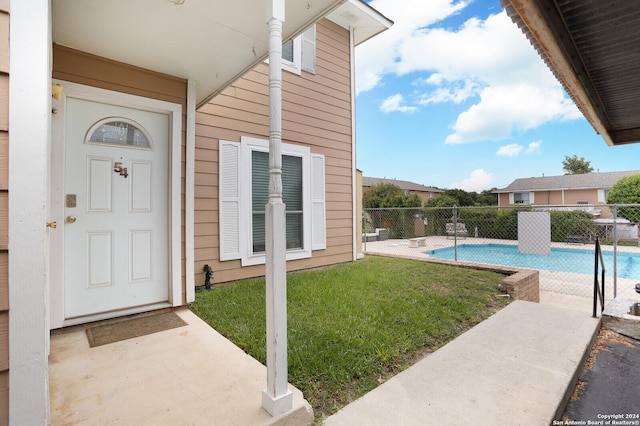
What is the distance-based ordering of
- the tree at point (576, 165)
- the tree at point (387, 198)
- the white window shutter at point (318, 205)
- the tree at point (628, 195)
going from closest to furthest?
the white window shutter at point (318, 205), the tree at point (628, 195), the tree at point (387, 198), the tree at point (576, 165)

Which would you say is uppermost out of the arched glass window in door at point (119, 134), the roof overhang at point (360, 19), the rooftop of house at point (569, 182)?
the roof overhang at point (360, 19)

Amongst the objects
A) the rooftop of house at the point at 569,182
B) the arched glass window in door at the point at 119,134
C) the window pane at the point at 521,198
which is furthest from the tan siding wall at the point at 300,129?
the window pane at the point at 521,198

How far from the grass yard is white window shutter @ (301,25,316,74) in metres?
3.35

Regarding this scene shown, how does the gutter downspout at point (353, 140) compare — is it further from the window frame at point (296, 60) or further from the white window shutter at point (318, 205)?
the window frame at point (296, 60)

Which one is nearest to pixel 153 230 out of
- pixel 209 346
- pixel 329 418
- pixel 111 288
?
pixel 111 288

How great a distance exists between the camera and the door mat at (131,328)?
2.31m

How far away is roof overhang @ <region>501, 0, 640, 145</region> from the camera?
144 centimetres

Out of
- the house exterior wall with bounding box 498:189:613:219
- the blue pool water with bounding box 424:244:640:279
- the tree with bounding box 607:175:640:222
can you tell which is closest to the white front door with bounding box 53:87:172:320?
the blue pool water with bounding box 424:244:640:279

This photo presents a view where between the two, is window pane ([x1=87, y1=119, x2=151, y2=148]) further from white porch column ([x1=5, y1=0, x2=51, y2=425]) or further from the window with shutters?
white porch column ([x1=5, y1=0, x2=51, y2=425])

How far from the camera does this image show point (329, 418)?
1548mm

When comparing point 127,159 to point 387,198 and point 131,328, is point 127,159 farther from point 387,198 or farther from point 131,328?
point 387,198

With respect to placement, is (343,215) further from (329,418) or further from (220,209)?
(329,418)

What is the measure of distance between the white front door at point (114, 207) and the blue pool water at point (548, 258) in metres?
7.92

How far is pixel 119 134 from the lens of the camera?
2.72 meters
